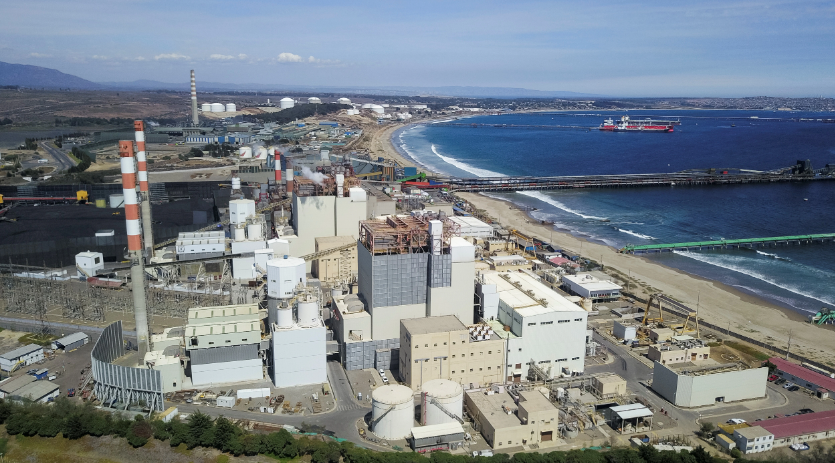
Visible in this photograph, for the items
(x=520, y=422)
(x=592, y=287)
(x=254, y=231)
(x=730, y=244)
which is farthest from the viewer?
(x=730, y=244)

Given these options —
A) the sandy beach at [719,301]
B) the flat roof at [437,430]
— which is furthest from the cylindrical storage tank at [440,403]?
the sandy beach at [719,301]

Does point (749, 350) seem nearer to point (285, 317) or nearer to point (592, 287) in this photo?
point (592, 287)

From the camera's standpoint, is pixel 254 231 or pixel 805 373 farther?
pixel 254 231

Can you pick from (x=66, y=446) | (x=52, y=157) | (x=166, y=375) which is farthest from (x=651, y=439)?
(x=52, y=157)

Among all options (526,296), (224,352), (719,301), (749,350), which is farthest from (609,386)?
(719,301)

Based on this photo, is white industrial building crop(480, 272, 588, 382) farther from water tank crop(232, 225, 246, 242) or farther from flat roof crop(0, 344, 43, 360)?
flat roof crop(0, 344, 43, 360)

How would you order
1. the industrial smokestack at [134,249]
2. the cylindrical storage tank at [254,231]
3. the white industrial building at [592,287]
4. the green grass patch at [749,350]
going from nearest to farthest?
1. the industrial smokestack at [134,249]
2. the green grass patch at [749,350]
3. the white industrial building at [592,287]
4. the cylindrical storage tank at [254,231]

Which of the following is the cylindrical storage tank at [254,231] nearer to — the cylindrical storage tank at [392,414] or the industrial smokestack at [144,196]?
the industrial smokestack at [144,196]
